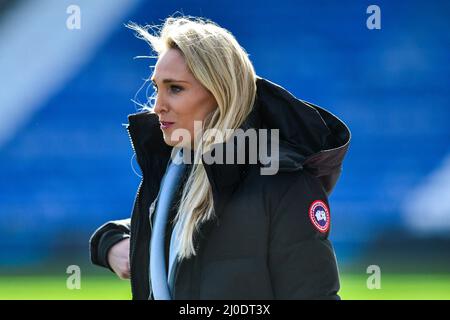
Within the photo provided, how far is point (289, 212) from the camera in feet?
5.59

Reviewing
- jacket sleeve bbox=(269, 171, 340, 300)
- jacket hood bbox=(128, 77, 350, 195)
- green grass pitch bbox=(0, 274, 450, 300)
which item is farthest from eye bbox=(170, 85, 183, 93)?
green grass pitch bbox=(0, 274, 450, 300)

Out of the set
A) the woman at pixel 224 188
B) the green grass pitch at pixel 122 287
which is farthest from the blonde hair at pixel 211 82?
the green grass pitch at pixel 122 287

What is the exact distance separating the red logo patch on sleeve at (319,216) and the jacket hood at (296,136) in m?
0.09

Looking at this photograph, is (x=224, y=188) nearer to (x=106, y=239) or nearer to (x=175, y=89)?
(x=175, y=89)

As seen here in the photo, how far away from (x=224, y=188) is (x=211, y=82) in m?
0.26

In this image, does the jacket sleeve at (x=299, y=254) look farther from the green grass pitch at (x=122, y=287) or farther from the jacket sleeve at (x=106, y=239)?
the green grass pitch at (x=122, y=287)

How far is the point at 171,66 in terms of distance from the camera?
1833 mm

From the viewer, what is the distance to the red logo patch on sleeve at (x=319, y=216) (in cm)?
171

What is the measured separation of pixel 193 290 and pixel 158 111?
46 cm

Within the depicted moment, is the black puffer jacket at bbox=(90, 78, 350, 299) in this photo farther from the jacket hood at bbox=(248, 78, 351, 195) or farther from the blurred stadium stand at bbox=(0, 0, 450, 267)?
the blurred stadium stand at bbox=(0, 0, 450, 267)

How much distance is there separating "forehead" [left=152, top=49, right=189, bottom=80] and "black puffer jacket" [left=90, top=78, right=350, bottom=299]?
0.66 feet
